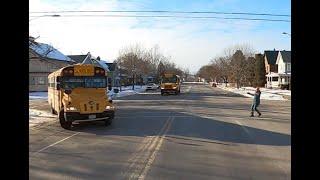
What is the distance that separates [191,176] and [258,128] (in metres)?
10.6

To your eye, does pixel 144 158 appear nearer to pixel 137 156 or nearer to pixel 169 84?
pixel 137 156

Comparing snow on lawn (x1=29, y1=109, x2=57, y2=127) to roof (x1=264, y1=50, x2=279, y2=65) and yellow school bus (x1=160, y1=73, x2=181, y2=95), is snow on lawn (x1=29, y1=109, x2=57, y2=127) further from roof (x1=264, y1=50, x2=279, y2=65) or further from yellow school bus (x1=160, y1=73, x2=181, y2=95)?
roof (x1=264, y1=50, x2=279, y2=65)

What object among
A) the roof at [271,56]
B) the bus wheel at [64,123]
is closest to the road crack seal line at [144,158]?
the bus wheel at [64,123]

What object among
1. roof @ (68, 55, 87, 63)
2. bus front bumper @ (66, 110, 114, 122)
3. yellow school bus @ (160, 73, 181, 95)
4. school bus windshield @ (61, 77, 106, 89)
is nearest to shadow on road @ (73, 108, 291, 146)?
bus front bumper @ (66, 110, 114, 122)

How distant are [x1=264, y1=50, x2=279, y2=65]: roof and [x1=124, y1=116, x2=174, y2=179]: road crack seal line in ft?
364

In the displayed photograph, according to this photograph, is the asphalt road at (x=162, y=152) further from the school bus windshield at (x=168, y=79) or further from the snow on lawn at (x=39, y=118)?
the school bus windshield at (x=168, y=79)

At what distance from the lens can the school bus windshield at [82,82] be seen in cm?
2058

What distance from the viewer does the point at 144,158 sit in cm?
1067

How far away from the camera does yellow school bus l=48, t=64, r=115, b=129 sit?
19.0 m
